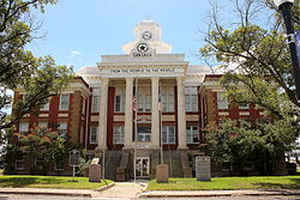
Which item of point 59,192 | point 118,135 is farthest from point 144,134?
point 59,192

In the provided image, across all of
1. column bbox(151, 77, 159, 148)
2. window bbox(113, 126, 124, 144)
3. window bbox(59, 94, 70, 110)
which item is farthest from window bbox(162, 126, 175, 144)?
window bbox(59, 94, 70, 110)

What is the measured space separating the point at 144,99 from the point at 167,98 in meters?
2.69

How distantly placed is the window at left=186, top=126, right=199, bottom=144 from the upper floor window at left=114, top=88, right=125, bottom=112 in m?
7.95

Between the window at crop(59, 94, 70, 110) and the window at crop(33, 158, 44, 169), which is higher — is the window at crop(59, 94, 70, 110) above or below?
above

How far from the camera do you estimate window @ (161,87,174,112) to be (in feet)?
107

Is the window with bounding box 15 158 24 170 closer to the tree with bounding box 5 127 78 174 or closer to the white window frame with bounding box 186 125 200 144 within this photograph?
the tree with bounding box 5 127 78 174

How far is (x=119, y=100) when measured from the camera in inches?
1300

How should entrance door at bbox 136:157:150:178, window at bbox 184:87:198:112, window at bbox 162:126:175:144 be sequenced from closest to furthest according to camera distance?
1. entrance door at bbox 136:157:150:178
2. window at bbox 162:126:175:144
3. window at bbox 184:87:198:112

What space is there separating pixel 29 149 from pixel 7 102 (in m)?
6.98

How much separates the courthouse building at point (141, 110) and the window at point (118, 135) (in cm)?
11

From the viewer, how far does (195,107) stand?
107 feet

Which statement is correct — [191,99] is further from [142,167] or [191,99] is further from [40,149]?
[40,149]

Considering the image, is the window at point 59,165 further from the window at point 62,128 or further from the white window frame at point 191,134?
the white window frame at point 191,134

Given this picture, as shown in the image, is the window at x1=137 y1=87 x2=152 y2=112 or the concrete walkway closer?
the concrete walkway
